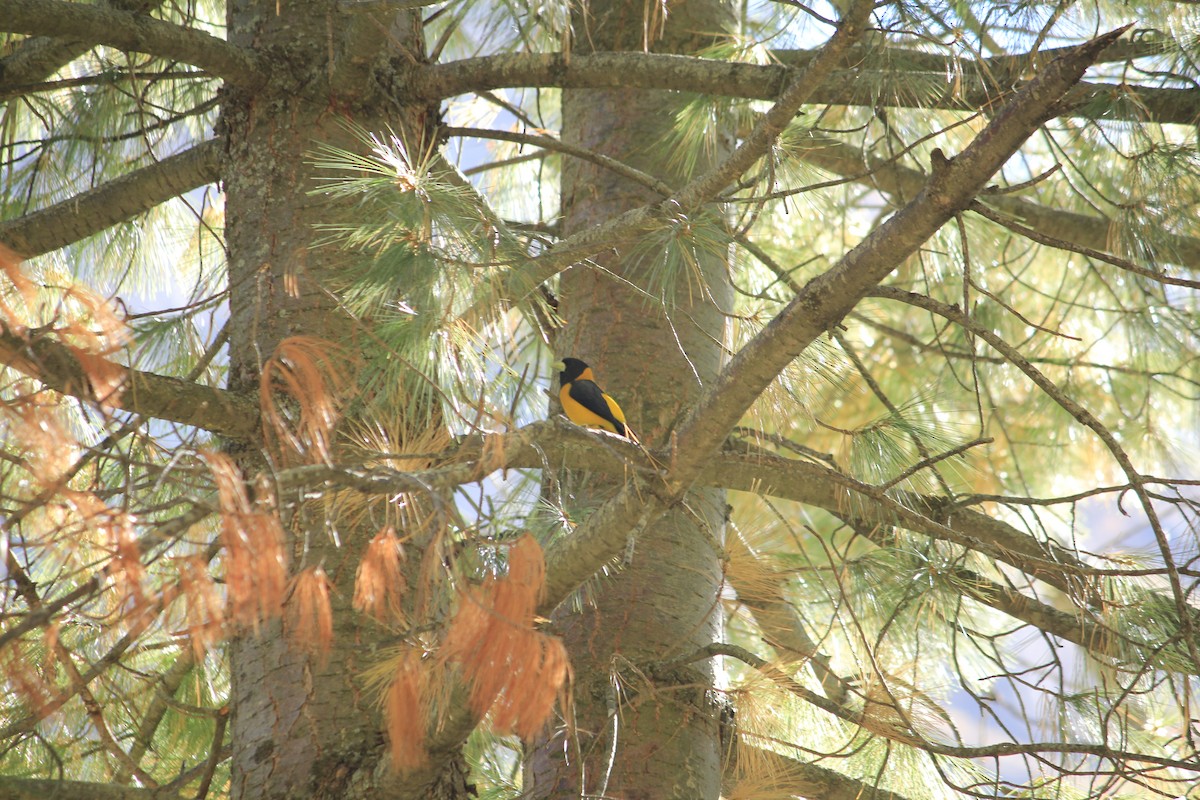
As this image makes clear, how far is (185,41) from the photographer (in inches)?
71.6

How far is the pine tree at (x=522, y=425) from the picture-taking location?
1.20 m

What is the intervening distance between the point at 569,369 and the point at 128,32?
107 centimetres

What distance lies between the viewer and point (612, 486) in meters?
2.19

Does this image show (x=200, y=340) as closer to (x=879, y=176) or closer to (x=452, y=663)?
(x=452, y=663)

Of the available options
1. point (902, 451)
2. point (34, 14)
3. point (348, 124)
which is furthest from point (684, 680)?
point (34, 14)

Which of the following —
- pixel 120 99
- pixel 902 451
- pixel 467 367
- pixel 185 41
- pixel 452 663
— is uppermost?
pixel 120 99

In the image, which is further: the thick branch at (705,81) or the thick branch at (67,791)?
the thick branch at (705,81)

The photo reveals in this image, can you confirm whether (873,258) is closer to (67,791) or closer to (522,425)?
(522,425)

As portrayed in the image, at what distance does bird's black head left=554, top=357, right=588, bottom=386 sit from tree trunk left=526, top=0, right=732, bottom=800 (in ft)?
0.11

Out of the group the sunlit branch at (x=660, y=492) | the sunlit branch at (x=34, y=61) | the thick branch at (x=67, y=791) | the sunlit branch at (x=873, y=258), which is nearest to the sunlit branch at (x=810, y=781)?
the sunlit branch at (x=660, y=492)

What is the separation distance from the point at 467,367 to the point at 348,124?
591 mm

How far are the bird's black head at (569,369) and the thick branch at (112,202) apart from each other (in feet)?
2.62

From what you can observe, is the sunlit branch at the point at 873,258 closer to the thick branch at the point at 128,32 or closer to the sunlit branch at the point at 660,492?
the sunlit branch at the point at 660,492

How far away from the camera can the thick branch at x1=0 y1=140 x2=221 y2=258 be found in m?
2.02
